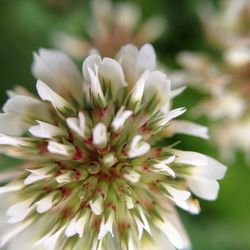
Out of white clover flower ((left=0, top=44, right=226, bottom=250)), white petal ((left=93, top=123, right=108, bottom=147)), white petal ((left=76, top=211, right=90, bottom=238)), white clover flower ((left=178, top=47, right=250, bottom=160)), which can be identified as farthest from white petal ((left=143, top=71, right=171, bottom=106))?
white clover flower ((left=178, top=47, right=250, bottom=160))

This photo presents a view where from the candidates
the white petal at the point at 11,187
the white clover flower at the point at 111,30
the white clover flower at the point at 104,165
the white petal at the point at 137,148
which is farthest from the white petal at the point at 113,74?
the white clover flower at the point at 111,30

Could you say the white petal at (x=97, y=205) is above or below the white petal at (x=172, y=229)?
above

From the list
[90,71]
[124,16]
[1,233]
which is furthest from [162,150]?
[124,16]

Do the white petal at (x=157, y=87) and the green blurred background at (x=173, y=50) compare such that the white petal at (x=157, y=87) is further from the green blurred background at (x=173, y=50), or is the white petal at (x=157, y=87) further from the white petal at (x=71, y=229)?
the green blurred background at (x=173, y=50)

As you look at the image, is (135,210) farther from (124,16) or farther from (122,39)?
(124,16)

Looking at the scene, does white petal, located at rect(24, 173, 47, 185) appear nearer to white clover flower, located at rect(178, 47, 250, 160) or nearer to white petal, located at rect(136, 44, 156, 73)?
white petal, located at rect(136, 44, 156, 73)

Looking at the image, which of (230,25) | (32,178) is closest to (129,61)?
(32,178)

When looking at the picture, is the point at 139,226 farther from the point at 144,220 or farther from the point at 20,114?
the point at 20,114
